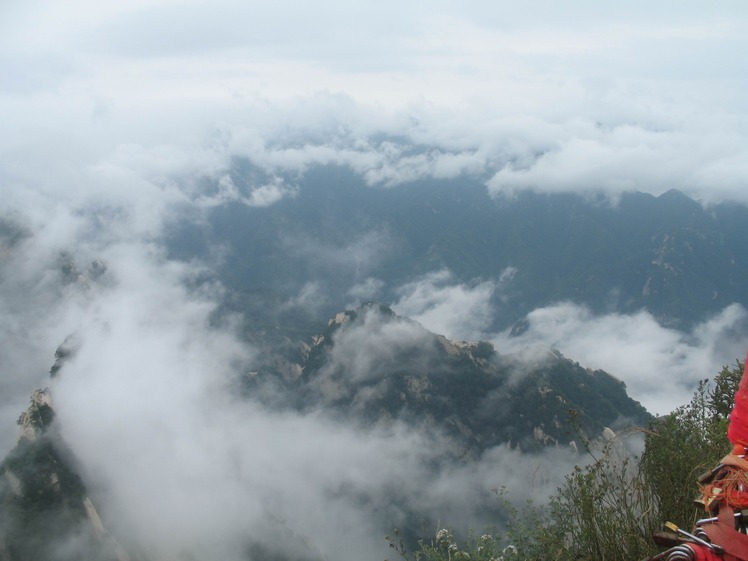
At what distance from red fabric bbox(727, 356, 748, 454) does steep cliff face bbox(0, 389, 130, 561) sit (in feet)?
152

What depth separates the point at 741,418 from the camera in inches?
157

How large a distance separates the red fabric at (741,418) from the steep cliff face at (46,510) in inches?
1823

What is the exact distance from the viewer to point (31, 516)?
4416 centimetres

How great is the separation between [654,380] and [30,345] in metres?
165

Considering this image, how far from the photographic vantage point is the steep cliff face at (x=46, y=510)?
136ft

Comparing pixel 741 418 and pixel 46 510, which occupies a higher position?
pixel 741 418

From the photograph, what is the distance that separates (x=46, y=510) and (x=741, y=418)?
52014 millimetres

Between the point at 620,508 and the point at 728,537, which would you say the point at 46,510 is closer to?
the point at 620,508

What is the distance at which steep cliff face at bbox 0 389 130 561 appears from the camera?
41.6m

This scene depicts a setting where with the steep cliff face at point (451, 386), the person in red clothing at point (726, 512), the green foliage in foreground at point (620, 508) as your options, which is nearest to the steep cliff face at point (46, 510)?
the steep cliff face at point (451, 386)

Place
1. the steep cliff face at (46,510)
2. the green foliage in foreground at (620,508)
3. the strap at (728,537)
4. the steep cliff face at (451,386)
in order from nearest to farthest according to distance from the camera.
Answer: the strap at (728,537)
the green foliage in foreground at (620,508)
the steep cliff face at (46,510)
the steep cliff face at (451,386)

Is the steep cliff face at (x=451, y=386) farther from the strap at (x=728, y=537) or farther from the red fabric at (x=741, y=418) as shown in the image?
the strap at (x=728, y=537)

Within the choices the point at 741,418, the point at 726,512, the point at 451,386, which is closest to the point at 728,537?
the point at 726,512

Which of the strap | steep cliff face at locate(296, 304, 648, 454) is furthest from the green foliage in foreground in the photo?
steep cliff face at locate(296, 304, 648, 454)
